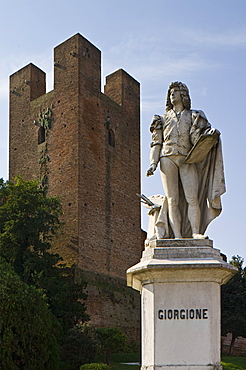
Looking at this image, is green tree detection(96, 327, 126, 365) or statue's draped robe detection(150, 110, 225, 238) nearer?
statue's draped robe detection(150, 110, 225, 238)

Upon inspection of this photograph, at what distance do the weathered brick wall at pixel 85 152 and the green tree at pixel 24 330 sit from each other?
33.4 feet

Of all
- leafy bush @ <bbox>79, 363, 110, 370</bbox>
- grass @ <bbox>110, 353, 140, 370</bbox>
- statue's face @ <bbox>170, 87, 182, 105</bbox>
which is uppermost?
statue's face @ <bbox>170, 87, 182, 105</bbox>

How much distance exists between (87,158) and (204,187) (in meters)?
32.3

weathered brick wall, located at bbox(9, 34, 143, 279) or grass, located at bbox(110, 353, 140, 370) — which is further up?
weathered brick wall, located at bbox(9, 34, 143, 279)

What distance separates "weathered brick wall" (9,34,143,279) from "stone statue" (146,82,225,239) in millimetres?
30000

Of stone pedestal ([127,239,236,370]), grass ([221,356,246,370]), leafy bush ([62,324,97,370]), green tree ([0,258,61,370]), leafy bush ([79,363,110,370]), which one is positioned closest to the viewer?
stone pedestal ([127,239,236,370])

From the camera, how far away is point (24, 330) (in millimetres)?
25516

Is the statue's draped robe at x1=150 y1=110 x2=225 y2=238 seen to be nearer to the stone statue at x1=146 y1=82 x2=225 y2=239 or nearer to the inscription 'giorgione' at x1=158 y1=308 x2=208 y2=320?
the stone statue at x1=146 y1=82 x2=225 y2=239

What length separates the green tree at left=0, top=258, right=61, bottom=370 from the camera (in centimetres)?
2491

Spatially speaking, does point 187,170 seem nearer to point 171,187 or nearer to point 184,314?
point 171,187

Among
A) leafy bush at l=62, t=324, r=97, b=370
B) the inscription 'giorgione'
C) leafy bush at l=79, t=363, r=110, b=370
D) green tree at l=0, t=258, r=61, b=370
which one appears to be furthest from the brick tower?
the inscription 'giorgione'

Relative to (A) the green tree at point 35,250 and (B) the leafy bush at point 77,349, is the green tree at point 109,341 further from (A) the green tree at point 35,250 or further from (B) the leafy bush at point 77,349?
(B) the leafy bush at point 77,349

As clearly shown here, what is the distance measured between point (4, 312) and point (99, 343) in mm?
7267

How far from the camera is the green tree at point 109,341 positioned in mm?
31203
